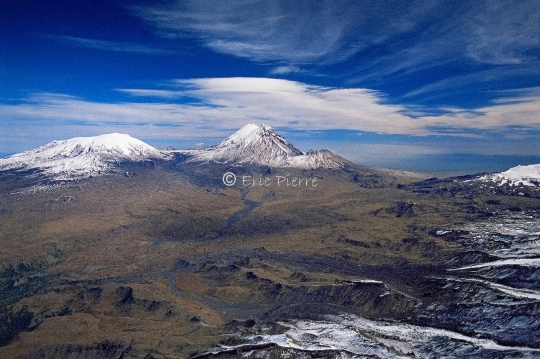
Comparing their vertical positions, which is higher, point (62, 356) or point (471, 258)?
point (471, 258)

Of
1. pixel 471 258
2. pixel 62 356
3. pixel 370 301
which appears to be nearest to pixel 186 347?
pixel 62 356

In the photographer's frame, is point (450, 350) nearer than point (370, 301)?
Yes

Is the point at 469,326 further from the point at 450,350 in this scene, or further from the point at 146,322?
the point at 146,322

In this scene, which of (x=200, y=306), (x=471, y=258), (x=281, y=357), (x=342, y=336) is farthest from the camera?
(x=471, y=258)

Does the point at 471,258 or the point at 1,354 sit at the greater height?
the point at 471,258

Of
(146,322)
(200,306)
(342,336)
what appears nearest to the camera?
(342,336)

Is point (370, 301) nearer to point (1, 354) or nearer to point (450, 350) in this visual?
point (450, 350)

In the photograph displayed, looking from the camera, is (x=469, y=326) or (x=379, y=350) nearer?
(x=379, y=350)

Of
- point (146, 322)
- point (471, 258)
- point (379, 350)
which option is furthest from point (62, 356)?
point (471, 258)

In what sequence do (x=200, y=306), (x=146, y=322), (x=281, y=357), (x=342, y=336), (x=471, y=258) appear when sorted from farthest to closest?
(x=471, y=258)
(x=200, y=306)
(x=146, y=322)
(x=342, y=336)
(x=281, y=357)
